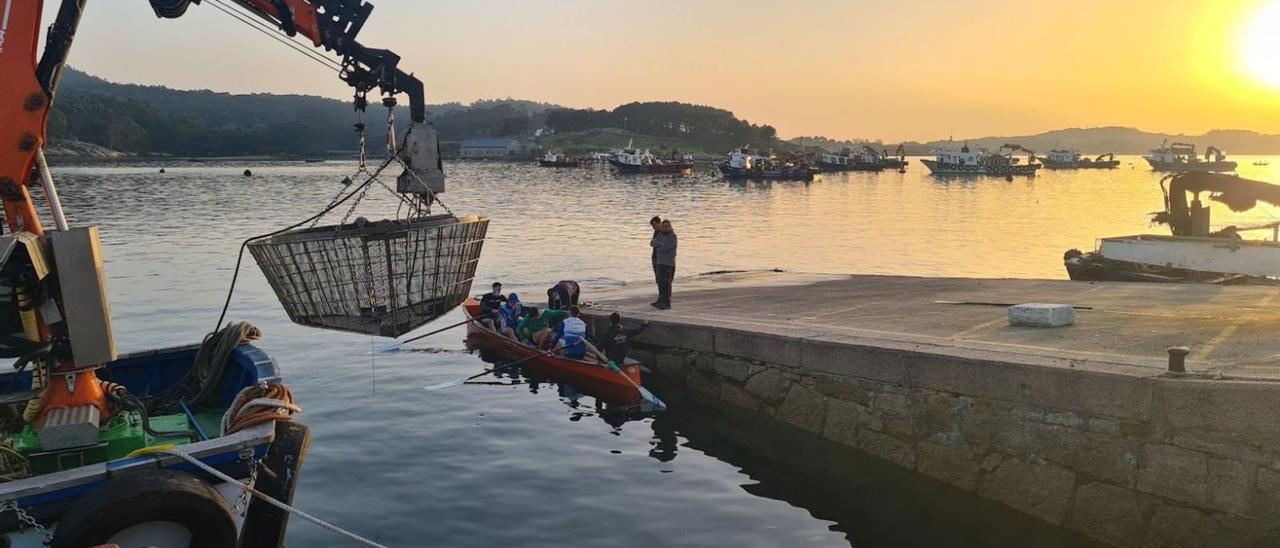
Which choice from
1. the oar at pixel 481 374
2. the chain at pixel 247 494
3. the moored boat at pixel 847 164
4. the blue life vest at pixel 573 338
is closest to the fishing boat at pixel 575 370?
the oar at pixel 481 374

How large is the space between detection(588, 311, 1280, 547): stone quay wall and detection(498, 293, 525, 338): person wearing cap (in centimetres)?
687

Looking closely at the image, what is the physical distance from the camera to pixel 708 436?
14922 millimetres

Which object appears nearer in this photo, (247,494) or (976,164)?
(247,494)

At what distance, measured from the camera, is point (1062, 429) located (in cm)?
1061

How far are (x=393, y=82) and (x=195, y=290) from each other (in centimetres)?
2237

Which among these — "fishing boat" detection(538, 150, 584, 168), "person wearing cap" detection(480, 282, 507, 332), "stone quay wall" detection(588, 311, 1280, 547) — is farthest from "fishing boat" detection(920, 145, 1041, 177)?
"stone quay wall" detection(588, 311, 1280, 547)

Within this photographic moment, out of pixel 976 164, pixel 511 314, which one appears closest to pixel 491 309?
pixel 511 314

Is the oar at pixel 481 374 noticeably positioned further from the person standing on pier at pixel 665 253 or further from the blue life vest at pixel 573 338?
the person standing on pier at pixel 665 253

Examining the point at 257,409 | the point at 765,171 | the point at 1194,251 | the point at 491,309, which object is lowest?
the point at 491,309

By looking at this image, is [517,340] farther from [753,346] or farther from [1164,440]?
[1164,440]

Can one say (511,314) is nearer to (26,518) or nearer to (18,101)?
(18,101)

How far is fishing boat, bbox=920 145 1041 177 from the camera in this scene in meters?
145

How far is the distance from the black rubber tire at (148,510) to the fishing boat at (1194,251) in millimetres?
21002

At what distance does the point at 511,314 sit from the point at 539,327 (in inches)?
52.3
